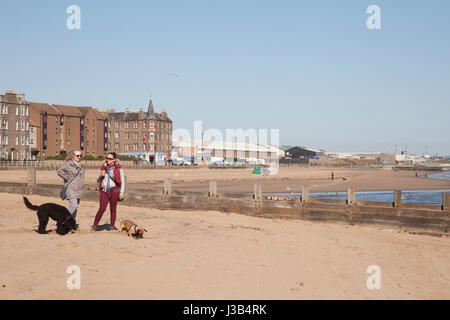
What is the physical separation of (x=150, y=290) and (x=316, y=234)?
8031 mm

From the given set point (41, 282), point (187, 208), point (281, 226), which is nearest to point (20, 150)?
point (187, 208)

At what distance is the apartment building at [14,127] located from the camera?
74.9 metres

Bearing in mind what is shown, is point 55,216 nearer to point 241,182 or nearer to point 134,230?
point 134,230

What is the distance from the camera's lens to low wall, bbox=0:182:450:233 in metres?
15.7

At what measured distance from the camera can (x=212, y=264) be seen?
854cm

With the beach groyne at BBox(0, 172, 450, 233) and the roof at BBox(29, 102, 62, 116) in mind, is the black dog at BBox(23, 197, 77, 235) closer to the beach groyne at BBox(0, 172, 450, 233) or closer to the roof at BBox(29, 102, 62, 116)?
the beach groyne at BBox(0, 172, 450, 233)

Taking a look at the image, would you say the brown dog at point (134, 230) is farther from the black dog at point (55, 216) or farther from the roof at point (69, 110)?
the roof at point (69, 110)

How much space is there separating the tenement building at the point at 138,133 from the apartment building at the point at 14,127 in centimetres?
3116

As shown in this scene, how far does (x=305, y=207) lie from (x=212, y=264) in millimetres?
10022

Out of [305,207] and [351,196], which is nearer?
[351,196]

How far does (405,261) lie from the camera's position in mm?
10391

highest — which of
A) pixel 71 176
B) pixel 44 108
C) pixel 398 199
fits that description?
pixel 44 108

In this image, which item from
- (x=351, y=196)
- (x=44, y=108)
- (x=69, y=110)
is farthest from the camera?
(x=69, y=110)

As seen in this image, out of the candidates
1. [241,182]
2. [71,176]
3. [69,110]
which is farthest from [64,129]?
[71,176]
